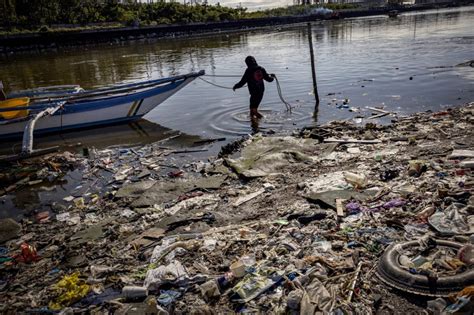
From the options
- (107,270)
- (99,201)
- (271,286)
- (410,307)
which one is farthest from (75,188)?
(410,307)

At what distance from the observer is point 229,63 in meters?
27.2

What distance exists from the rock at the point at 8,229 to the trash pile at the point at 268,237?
0.11 ft

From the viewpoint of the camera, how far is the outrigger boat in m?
11.4

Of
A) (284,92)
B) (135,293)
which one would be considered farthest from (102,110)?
(135,293)

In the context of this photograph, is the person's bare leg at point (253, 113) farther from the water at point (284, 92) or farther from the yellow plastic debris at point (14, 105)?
the yellow plastic debris at point (14, 105)

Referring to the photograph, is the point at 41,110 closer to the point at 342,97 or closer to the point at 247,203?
the point at 247,203

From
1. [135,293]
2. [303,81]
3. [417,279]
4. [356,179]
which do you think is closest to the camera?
[417,279]

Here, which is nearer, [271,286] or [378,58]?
[271,286]

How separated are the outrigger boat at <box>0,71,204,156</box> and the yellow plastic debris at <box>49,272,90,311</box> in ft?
26.2

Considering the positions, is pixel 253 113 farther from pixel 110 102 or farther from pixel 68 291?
pixel 68 291

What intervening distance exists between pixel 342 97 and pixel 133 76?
14.6 metres

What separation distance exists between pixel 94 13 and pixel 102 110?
2364 inches

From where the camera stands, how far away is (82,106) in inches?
471

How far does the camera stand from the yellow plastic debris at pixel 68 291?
13.8ft
